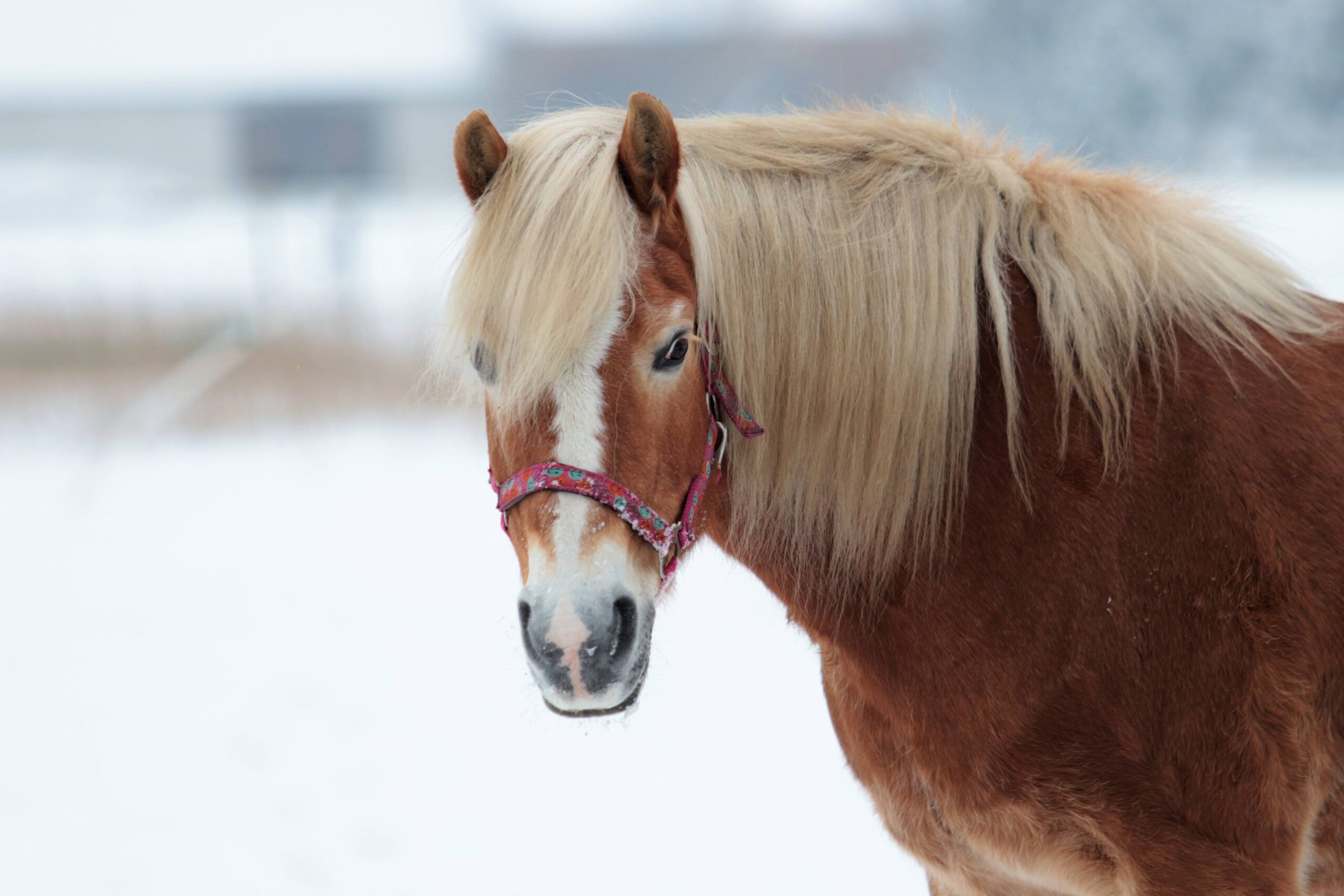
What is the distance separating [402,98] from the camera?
1224 cm

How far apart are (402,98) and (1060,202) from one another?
40.2ft

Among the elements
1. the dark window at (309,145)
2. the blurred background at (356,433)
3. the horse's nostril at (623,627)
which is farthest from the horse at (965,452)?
the dark window at (309,145)

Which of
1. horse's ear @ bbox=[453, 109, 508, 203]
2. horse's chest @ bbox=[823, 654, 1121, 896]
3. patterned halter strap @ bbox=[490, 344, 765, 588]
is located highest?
horse's ear @ bbox=[453, 109, 508, 203]

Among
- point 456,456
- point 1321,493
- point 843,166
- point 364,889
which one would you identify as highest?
point 843,166

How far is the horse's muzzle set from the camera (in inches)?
47.0

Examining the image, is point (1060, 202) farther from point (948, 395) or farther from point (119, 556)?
A: point (119, 556)

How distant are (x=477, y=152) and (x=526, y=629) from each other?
729mm

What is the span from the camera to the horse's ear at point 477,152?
1.39m

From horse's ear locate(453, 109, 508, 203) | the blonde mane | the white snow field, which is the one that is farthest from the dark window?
the blonde mane

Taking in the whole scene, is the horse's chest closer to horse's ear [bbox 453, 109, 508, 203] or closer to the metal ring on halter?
the metal ring on halter

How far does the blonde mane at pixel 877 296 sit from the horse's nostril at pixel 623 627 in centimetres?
36

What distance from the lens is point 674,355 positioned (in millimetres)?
1342

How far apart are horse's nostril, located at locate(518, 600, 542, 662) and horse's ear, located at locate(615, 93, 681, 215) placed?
607 mm

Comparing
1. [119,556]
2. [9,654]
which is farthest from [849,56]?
[9,654]
